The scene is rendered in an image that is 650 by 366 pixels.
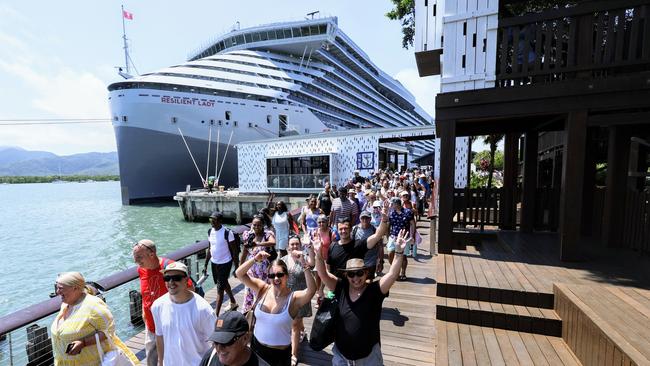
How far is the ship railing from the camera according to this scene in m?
3.09

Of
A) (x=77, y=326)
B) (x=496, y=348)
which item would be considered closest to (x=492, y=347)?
(x=496, y=348)

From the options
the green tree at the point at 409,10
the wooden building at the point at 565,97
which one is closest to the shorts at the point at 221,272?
the wooden building at the point at 565,97

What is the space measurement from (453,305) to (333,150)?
17059mm

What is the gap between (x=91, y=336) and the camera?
2453mm

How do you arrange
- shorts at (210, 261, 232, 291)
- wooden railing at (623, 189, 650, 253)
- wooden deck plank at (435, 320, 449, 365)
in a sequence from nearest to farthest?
wooden deck plank at (435, 320, 449, 365)
shorts at (210, 261, 232, 291)
wooden railing at (623, 189, 650, 253)

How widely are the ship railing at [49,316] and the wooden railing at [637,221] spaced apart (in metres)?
7.57

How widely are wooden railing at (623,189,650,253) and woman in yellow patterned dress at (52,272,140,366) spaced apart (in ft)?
24.1

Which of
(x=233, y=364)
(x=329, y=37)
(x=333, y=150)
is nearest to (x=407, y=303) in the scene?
(x=233, y=364)

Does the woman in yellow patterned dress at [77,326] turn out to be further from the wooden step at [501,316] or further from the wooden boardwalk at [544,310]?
the wooden step at [501,316]

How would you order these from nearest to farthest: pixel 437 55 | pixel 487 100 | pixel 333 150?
pixel 487 100 → pixel 437 55 → pixel 333 150

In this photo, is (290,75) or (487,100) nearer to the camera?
(487,100)

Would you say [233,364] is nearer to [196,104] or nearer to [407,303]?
[407,303]

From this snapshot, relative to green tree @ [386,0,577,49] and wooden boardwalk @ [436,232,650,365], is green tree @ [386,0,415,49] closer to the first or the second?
green tree @ [386,0,577,49]

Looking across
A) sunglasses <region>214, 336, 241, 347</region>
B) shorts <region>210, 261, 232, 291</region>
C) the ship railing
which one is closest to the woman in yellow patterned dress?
the ship railing
